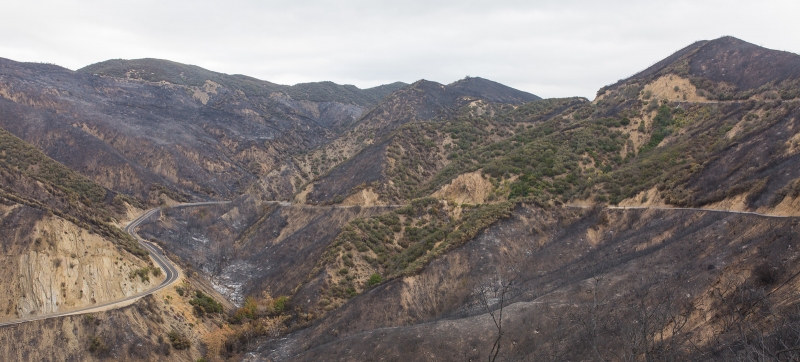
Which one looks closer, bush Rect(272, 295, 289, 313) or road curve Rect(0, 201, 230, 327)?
road curve Rect(0, 201, 230, 327)

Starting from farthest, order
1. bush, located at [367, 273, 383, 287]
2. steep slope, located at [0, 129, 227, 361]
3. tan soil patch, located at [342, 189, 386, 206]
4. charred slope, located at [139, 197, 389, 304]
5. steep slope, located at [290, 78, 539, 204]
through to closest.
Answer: steep slope, located at [290, 78, 539, 204] → tan soil patch, located at [342, 189, 386, 206] → charred slope, located at [139, 197, 389, 304] → bush, located at [367, 273, 383, 287] → steep slope, located at [0, 129, 227, 361]

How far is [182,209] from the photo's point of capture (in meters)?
59.6

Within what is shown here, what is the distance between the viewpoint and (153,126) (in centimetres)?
8762

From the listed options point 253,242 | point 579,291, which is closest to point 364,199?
point 253,242

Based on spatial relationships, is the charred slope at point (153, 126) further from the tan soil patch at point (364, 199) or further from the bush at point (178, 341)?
the bush at point (178, 341)

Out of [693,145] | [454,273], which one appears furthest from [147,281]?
[693,145]

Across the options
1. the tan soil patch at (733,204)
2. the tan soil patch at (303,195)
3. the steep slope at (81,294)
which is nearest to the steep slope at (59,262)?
the steep slope at (81,294)

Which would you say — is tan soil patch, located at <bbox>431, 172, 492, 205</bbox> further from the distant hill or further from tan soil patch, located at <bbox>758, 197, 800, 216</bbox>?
the distant hill

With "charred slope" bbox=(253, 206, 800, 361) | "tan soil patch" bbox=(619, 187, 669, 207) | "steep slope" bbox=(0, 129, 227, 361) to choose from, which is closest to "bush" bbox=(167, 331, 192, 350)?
"steep slope" bbox=(0, 129, 227, 361)

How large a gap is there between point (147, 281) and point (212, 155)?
206ft

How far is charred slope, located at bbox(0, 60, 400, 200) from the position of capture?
6919cm

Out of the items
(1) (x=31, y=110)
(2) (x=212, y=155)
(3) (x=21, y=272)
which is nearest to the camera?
(3) (x=21, y=272)

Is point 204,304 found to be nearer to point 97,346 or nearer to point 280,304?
point 280,304

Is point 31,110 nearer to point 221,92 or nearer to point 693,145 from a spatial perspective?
point 221,92
